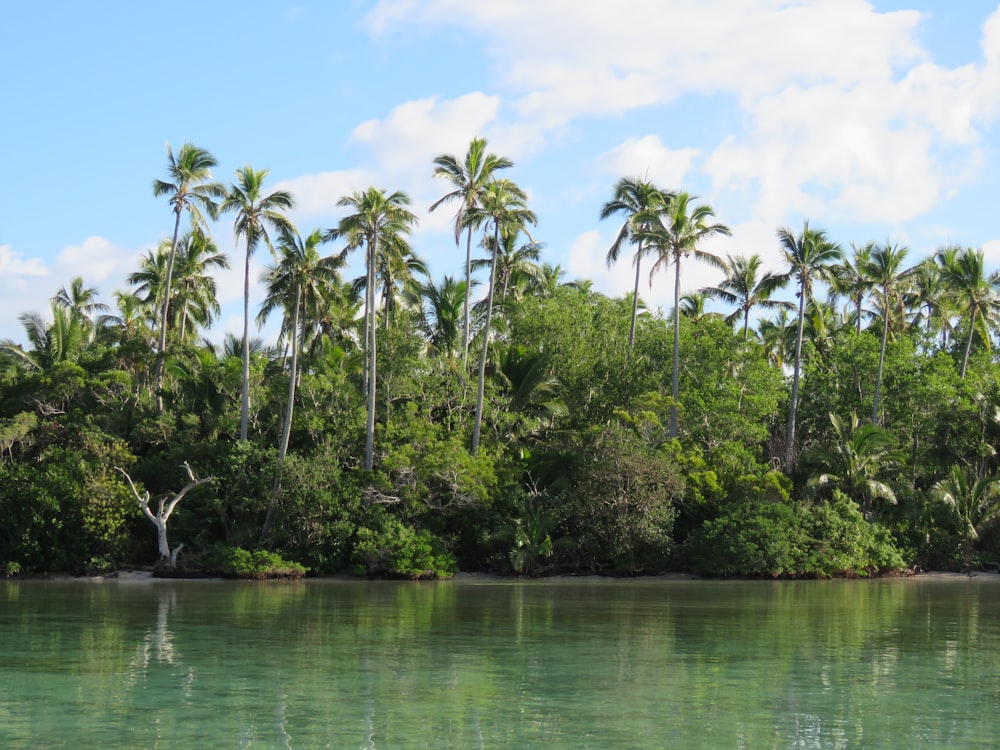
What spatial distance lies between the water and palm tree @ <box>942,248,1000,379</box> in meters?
27.2

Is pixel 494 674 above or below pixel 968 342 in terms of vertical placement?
below

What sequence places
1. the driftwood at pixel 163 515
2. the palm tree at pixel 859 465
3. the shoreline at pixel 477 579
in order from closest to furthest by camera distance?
1. the shoreline at pixel 477 579
2. the driftwood at pixel 163 515
3. the palm tree at pixel 859 465

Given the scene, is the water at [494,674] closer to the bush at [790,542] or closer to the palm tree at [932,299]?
the bush at [790,542]

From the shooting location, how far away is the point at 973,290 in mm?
55031

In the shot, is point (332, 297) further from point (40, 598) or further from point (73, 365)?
point (40, 598)

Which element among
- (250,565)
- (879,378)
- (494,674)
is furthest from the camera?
(879,378)

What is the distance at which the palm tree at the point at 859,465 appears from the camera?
154 ft

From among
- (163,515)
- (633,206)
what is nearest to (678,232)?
(633,206)

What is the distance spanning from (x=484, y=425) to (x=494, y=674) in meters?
31.1

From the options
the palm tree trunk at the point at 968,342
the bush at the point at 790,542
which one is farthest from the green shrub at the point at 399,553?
the palm tree trunk at the point at 968,342

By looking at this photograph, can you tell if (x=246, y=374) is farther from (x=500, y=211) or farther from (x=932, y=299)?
(x=932, y=299)

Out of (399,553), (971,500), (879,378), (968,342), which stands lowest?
(399,553)

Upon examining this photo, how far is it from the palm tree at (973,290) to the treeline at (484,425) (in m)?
0.13

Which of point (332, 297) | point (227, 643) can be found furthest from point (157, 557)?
point (227, 643)
